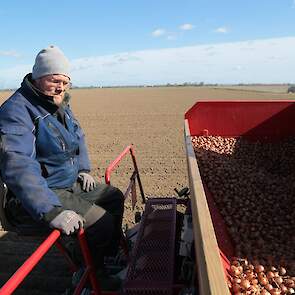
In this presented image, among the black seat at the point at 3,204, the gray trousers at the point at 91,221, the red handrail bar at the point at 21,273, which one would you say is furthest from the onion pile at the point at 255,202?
the black seat at the point at 3,204

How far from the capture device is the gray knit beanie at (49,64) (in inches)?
125

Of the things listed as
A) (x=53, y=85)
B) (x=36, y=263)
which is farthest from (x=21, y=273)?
(x=53, y=85)

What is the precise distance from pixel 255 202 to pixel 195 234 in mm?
1943

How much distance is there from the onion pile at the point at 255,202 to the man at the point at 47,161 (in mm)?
1066

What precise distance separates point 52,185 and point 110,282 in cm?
92

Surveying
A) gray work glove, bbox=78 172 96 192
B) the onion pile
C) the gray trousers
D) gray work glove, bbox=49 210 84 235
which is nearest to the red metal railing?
gray work glove, bbox=49 210 84 235

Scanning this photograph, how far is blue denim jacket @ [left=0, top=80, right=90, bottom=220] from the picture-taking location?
9.18 ft

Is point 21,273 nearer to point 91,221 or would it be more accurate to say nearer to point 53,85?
point 91,221

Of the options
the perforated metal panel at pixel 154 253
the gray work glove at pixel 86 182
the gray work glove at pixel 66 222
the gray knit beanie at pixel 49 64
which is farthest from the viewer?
the gray work glove at pixel 86 182

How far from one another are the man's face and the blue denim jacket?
4.4 inches

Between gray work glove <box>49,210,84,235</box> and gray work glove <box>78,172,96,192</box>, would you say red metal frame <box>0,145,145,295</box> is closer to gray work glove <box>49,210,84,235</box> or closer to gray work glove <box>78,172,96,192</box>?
gray work glove <box>49,210,84,235</box>

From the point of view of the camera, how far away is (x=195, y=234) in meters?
2.21

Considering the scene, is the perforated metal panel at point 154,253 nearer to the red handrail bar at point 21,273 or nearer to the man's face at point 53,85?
the red handrail bar at point 21,273

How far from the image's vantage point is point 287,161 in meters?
5.23
